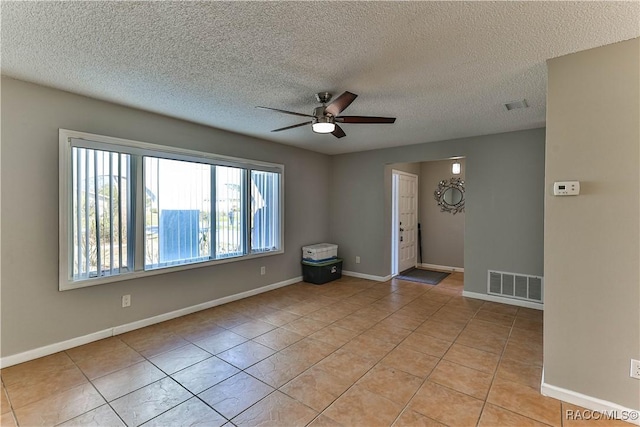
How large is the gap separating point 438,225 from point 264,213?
4.07m

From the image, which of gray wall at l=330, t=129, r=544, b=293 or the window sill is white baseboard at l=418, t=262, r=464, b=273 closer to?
gray wall at l=330, t=129, r=544, b=293

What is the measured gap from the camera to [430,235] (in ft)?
22.4

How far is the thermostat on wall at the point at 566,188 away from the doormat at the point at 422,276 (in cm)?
361

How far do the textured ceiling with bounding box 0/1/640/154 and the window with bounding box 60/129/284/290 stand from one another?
618mm

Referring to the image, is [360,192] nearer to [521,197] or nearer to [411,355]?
[521,197]

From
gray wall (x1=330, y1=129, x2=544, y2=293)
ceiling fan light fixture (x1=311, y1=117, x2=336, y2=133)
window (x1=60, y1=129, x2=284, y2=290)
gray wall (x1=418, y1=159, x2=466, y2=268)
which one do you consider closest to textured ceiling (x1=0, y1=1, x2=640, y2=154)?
ceiling fan light fixture (x1=311, y1=117, x2=336, y2=133)

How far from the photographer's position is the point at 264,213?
4.79 meters

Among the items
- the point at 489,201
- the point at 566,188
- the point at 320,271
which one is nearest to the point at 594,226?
the point at 566,188

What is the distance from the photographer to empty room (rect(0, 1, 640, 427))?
1878 mm

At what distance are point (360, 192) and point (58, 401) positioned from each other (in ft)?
15.9

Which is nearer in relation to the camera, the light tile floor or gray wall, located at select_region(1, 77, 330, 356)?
the light tile floor

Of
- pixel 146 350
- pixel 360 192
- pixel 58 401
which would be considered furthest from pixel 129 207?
pixel 360 192

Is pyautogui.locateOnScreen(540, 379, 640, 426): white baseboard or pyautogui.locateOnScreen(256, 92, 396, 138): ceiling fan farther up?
pyautogui.locateOnScreen(256, 92, 396, 138): ceiling fan

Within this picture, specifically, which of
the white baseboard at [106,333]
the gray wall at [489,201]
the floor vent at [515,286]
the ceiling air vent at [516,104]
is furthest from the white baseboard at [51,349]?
the floor vent at [515,286]
